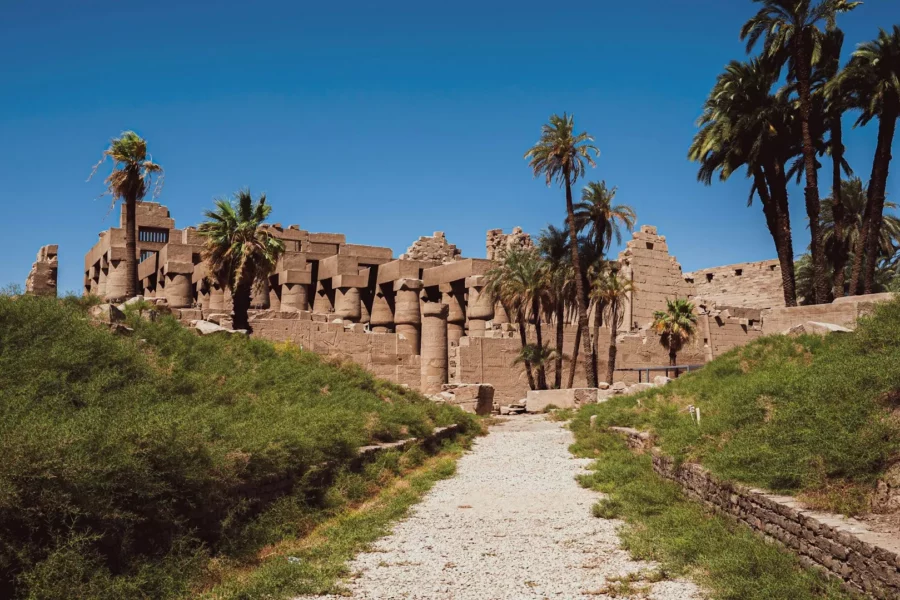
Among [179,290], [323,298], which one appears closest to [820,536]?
[179,290]

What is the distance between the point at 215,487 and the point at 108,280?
3220 centimetres

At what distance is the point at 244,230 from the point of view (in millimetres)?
26078

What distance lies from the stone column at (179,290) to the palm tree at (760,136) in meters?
20.7

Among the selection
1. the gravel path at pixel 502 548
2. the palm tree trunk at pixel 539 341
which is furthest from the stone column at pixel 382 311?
the gravel path at pixel 502 548

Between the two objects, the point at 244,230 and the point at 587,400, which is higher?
the point at 244,230

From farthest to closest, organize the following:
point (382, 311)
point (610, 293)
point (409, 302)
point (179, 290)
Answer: point (382, 311) → point (610, 293) → point (409, 302) → point (179, 290)

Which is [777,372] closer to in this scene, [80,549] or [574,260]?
[80,549]

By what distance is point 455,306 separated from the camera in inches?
1414

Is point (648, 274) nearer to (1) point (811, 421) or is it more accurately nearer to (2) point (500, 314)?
(2) point (500, 314)

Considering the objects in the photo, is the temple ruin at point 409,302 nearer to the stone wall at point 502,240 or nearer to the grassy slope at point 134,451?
the stone wall at point 502,240

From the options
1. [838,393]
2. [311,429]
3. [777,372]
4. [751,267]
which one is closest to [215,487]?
[311,429]

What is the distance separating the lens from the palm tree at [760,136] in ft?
91.9

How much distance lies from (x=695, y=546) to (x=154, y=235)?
41861 mm

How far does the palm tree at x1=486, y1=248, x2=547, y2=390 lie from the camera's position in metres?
33.9
